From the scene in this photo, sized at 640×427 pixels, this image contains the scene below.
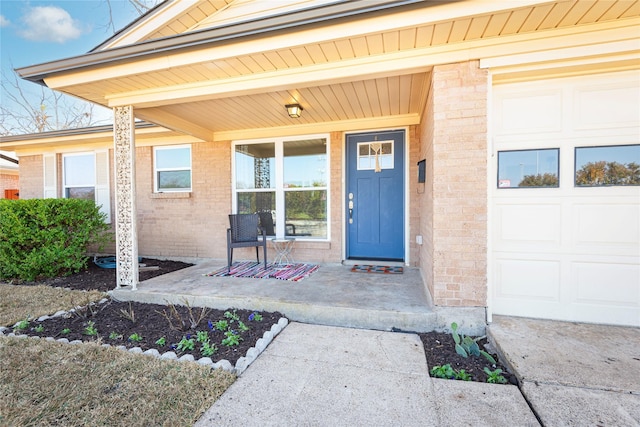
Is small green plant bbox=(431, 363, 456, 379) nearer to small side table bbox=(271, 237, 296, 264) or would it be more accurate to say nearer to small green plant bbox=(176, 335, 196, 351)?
small green plant bbox=(176, 335, 196, 351)

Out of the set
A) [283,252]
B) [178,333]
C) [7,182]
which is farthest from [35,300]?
[7,182]

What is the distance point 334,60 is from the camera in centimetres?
297

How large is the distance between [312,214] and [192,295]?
2.50 meters

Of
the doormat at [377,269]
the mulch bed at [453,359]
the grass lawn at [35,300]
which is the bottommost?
the mulch bed at [453,359]

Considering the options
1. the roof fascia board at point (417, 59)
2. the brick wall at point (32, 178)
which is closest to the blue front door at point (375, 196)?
the roof fascia board at point (417, 59)

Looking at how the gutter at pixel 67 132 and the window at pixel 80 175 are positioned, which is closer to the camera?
the gutter at pixel 67 132

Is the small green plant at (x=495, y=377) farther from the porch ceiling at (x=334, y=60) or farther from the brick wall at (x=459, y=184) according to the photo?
the porch ceiling at (x=334, y=60)

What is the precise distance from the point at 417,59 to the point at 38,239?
6.09m

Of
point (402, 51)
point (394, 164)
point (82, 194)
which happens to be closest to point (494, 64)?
point (402, 51)

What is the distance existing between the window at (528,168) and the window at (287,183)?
9.54ft

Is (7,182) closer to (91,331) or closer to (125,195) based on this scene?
(125,195)

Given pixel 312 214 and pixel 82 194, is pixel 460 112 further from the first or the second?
pixel 82 194

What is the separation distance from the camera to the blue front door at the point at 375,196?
4930 millimetres

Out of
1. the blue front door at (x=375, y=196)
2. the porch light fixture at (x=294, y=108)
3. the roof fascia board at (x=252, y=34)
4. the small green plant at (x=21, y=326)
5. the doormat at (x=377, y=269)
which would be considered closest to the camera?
the roof fascia board at (x=252, y=34)
